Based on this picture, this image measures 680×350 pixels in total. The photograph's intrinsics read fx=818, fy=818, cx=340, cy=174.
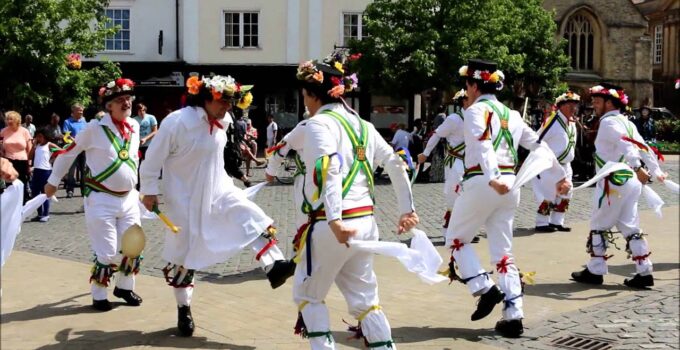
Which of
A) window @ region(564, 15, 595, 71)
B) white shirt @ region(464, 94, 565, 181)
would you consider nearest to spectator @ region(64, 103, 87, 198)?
white shirt @ region(464, 94, 565, 181)

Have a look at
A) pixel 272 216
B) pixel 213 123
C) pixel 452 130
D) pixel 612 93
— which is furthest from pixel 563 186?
pixel 272 216

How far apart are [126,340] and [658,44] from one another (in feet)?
213

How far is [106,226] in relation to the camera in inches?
293

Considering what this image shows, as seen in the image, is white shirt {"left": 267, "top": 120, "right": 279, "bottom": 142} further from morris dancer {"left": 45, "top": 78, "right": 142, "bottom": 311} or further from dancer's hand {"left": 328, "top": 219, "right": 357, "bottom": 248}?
dancer's hand {"left": 328, "top": 219, "right": 357, "bottom": 248}

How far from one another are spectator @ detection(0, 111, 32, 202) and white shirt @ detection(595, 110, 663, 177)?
10158 millimetres

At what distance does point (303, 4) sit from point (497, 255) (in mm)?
27695

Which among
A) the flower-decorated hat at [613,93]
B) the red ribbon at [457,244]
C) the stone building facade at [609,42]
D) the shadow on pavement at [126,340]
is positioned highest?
the stone building facade at [609,42]

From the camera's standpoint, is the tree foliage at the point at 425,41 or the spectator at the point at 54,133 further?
the tree foliage at the point at 425,41

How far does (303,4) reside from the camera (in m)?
33.2

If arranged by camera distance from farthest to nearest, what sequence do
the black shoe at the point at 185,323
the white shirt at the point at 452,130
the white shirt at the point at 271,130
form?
the white shirt at the point at 271,130 < the white shirt at the point at 452,130 < the black shoe at the point at 185,323

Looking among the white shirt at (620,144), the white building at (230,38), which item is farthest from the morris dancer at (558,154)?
the white building at (230,38)

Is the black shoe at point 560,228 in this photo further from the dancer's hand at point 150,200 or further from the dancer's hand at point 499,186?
the dancer's hand at point 150,200

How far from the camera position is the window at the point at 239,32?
109 ft

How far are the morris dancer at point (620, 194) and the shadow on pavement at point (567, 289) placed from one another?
0.11 meters
